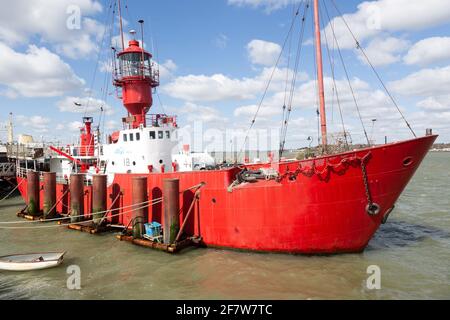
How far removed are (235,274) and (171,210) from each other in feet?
14.1

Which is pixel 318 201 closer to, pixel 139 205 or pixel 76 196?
pixel 139 205

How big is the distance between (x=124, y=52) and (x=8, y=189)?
80.3 ft

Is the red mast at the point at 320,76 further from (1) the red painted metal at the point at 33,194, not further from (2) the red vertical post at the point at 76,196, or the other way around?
(1) the red painted metal at the point at 33,194

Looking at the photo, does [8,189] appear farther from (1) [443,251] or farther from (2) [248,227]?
(1) [443,251]

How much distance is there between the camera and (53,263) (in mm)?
12141

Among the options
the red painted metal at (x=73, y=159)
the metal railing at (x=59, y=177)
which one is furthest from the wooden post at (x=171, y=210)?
the red painted metal at (x=73, y=159)

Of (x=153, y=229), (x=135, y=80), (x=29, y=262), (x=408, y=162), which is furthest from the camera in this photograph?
(x=135, y=80)

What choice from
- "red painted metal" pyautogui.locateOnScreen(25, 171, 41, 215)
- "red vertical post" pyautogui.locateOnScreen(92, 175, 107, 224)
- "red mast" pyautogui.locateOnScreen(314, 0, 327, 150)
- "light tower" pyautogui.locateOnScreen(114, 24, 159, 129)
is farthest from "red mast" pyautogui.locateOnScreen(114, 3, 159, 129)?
"red mast" pyautogui.locateOnScreen(314, 0, 327, 150)

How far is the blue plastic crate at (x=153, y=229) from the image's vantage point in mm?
14196

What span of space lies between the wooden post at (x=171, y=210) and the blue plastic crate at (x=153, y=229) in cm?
86

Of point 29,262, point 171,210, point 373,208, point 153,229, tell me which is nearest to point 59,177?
point 29,262

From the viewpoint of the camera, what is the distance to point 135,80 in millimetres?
20531

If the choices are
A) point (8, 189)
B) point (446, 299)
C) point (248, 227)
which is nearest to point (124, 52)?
point (248, 227)

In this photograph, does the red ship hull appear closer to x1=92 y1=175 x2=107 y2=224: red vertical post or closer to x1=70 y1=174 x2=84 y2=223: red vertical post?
x1=92 y1=175 x2=107 y2=224: red vertical post
